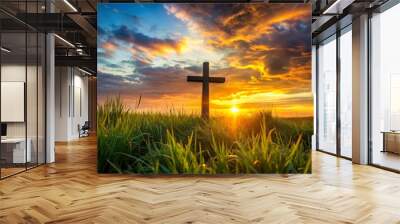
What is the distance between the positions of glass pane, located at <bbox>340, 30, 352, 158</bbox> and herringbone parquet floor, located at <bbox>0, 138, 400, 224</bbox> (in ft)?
6.99

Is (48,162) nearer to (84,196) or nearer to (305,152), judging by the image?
(84,196)

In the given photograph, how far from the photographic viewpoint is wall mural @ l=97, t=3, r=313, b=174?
6738 millimetres

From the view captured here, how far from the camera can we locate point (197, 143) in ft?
22.2

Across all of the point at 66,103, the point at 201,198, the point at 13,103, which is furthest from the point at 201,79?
the point at 66,103

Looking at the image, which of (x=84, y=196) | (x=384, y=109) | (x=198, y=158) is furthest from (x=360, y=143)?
(x=84, y=196)

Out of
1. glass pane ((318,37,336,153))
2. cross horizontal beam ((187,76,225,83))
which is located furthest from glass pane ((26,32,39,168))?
glass pane ((318,37,336,153))

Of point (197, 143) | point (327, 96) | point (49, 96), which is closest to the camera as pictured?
point (197, 143)

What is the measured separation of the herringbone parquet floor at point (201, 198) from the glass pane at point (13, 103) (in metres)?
0.42

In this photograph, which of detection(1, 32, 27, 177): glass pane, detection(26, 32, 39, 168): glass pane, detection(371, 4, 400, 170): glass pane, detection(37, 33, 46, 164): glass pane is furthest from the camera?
detection(37, 33, 46, 164): glass pane

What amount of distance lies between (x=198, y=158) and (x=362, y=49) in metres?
4.51

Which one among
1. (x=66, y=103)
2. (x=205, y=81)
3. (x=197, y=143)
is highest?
(x=205, y=81)

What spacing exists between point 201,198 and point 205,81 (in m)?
2.45

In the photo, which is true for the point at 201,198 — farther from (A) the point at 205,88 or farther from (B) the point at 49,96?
(B) the point at 49,96

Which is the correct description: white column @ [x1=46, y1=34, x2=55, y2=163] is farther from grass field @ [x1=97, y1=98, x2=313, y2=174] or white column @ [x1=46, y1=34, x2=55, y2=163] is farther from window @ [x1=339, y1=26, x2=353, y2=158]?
window @ [x1=339, y1=26, x2=353, y2=158]
